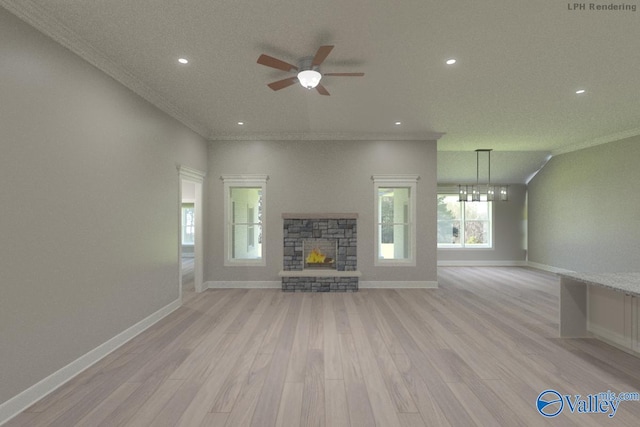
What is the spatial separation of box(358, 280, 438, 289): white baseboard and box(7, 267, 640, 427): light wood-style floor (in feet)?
3.96

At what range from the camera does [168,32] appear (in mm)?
2361

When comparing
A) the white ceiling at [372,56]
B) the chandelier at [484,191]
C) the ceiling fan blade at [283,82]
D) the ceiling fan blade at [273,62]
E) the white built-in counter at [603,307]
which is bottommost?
the white built-in counter at [603,307]

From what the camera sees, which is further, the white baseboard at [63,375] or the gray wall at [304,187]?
the gray wall at [304,187]

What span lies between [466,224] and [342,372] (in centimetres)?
710

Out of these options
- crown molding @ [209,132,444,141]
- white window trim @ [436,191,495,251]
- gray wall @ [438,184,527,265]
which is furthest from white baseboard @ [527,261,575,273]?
crown molding @ [209,132,444,141]

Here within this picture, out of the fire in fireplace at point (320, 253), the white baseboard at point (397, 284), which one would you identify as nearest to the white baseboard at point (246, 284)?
the fire in fireplace at point (320, 253)

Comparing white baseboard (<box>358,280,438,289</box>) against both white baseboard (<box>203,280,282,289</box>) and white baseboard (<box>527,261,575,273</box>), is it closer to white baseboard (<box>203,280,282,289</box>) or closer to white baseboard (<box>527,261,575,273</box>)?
white baseboard (<box>203,280,282,289</box>)

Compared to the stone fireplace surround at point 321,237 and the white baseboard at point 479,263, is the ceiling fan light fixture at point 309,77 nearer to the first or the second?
the stone fireplace surround at point 321,237

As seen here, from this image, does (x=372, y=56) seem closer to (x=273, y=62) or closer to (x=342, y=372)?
(x=273, y=62)

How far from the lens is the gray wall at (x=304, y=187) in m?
5.37

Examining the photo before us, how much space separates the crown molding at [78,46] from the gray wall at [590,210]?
7869 millimetres

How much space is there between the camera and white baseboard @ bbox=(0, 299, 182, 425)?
6.28ft

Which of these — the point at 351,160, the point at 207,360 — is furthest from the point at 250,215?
the point at 207,360

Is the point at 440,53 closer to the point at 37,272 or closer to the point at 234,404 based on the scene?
the point at 234,404
